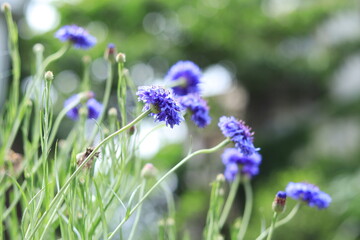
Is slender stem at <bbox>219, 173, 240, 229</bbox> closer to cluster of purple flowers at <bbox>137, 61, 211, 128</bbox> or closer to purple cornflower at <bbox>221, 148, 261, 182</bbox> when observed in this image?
purple cornflower at <bbox>221, 148, 261, 182</bbox>

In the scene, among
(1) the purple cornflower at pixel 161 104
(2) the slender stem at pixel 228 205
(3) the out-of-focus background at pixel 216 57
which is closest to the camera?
(1) the purple cornflower at pixel 161 104

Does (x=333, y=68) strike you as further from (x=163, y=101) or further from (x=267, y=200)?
(x=163, y=101)

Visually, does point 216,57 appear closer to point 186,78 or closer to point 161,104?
point 186,78

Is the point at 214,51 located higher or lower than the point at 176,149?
higher

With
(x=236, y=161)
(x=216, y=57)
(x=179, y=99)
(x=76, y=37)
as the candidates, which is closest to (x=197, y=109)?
(x=179, y=99)

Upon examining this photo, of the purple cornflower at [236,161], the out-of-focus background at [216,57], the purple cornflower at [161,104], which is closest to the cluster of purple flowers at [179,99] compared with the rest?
the purple cornflower at [161,104]

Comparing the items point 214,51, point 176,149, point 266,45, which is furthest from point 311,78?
point 176,149

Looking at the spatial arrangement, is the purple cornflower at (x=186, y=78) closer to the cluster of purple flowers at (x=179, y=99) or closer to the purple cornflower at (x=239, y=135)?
the cluster of purple flowers at (x=179, y=99)
